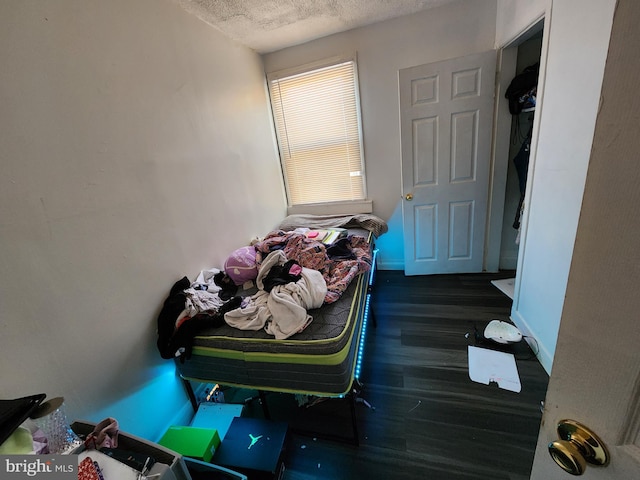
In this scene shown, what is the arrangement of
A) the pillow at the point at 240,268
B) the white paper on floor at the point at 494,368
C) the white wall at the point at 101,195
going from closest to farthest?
the white wall at the point at 101,195
the white paper on floor at the point at 494,368
the pillow at the point at 240,268

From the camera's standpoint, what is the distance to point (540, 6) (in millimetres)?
1583

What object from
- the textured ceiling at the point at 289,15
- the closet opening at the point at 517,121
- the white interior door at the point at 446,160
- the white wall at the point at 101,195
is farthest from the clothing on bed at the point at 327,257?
the textured ceiling at the point at 289,15

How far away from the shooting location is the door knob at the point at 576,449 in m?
0.38

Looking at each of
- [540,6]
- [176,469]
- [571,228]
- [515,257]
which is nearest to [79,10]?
[176,469]

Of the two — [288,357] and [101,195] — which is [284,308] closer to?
[288,357]

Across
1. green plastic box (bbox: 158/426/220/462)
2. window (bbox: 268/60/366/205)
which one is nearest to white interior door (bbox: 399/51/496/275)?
window (bbox: 268/60/366/205)

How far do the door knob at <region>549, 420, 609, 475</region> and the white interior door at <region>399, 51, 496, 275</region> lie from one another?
7.82 feet

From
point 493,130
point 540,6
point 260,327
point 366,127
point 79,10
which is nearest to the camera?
point 79,10

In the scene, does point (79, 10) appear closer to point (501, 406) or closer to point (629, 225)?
point (629, 225)

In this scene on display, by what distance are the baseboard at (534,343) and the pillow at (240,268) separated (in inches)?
76.9

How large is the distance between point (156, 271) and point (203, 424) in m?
0.87

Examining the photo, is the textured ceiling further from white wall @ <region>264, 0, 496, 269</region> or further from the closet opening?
the closet opening

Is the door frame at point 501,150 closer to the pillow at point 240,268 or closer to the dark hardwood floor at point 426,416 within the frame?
the dark hardwood floor at point 426,416

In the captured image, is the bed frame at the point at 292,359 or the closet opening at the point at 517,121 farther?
the closet opening at the point at 517,121
